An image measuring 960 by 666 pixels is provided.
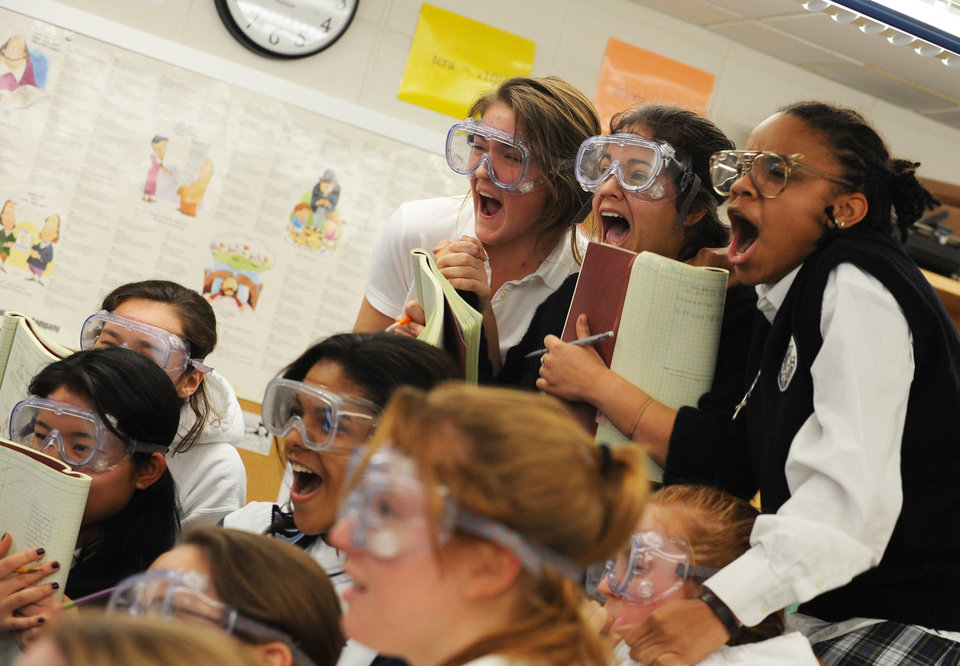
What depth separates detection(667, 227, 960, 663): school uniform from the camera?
1.26m

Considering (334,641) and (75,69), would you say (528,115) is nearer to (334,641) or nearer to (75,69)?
(334,641)

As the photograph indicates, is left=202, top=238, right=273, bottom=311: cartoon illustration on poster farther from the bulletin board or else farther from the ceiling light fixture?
the ceiling light fixture

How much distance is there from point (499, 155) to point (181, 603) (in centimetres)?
123

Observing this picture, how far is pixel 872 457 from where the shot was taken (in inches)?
50.1

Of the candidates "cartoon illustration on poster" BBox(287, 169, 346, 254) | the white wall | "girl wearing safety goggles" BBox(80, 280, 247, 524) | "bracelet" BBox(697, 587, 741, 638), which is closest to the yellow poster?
the white wall

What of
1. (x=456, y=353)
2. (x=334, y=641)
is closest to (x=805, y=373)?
(x=456, y=353)

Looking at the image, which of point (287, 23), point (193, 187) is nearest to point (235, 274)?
point (193, 187)

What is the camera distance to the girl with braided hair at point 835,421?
1261 millimetres

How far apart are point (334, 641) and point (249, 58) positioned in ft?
8.35

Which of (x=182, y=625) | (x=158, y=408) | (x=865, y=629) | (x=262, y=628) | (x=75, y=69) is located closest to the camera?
(x=182, y=625)

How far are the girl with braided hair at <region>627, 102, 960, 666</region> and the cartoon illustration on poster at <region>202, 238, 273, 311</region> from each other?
2040 mm

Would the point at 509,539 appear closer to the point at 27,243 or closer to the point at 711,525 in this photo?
the point at 711,525

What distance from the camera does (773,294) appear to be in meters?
1.52

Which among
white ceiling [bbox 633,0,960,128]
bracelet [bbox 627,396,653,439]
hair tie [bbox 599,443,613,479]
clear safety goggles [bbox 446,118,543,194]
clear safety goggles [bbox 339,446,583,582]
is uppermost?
white ceiling [bbox 633,0,960,128]
